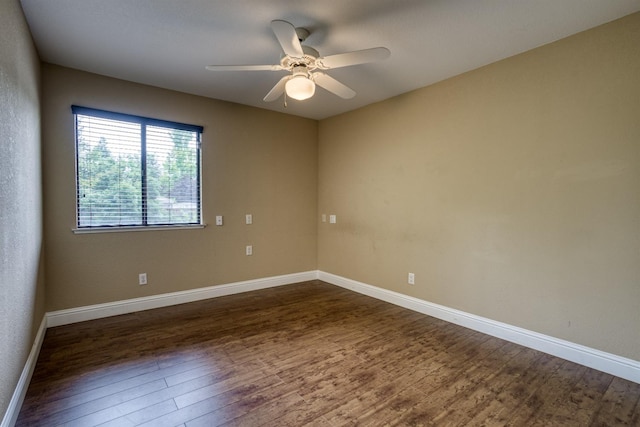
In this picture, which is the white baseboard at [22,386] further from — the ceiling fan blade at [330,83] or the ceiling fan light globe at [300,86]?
the ceiling fan blade at [330,83]

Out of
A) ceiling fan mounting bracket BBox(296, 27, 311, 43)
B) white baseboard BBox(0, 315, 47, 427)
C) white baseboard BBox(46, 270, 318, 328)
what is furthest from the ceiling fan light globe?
white baseboard BBox(46, 270, 318, 328)

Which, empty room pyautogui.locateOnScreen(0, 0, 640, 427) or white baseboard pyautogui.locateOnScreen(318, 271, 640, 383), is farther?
white baseboard pyautogui.locateOnScreen(318, 271, 640, 383)

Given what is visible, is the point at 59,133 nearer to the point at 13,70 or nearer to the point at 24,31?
the point at 24,31

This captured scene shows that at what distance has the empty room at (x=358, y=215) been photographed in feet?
6.35

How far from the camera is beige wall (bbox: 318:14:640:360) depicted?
7.18 feet

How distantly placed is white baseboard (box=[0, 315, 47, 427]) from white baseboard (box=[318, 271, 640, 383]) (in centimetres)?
331

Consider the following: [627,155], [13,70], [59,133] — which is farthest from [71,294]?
[627,155]

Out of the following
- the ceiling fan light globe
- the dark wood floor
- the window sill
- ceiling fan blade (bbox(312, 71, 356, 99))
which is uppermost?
ceiling fan blade (bbox(312, 71, 356, 99))

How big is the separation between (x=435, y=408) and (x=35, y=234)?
3.22 metres

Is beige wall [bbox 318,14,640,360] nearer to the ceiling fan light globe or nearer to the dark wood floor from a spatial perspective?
the dark wood floor

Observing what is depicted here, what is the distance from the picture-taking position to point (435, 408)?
185 centimetres

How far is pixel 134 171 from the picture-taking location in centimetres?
334

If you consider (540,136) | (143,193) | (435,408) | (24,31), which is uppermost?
(24,31)

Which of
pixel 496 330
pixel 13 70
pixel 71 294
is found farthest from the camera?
pixel 71 294
